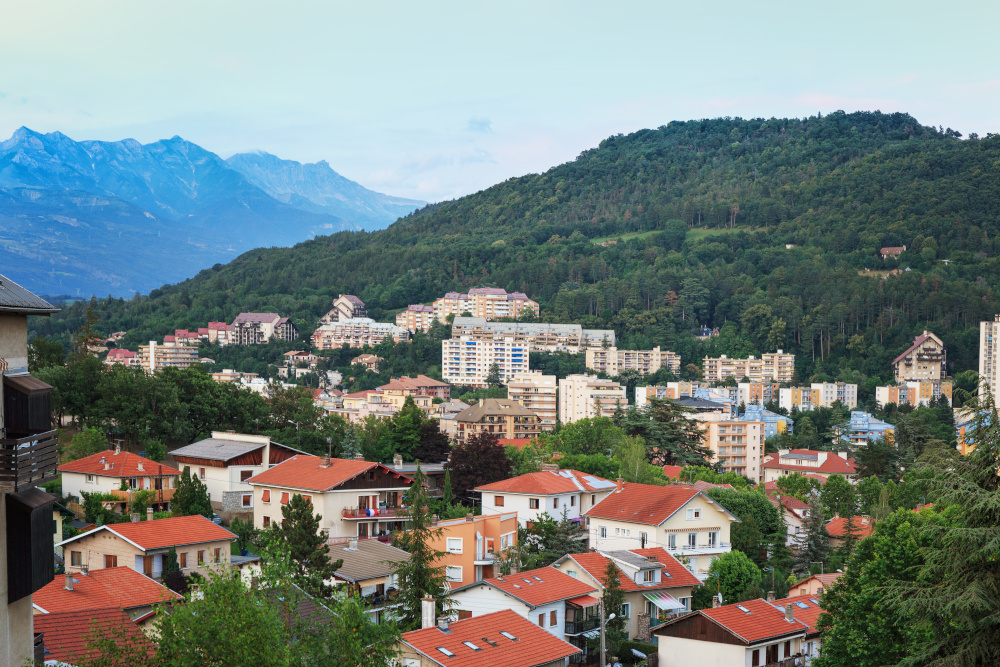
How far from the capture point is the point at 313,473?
33.0m

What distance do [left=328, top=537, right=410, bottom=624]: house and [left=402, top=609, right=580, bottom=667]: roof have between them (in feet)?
13.9

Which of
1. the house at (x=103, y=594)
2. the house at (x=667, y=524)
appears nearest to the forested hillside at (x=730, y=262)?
the house at (x=667, y=524)

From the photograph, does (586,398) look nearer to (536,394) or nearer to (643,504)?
(536,394)

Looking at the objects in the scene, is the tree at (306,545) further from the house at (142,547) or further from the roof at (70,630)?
the roof at (70,630)

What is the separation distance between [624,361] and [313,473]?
8260 cm

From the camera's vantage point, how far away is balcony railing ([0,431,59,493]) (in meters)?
9.12

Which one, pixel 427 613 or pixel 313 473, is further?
pixel 313 473

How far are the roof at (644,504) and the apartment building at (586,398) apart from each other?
56206 millimetres

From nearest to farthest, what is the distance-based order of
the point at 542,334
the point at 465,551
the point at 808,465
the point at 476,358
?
the point at 465,551
the point at 808,465
the point at 476,358
the point at 542,334

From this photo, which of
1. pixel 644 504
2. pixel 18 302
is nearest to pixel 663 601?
pixel 644 504

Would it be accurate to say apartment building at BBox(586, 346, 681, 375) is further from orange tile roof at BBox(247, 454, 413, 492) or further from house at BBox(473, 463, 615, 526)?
orange tile roof at BBox(247, 454, 413, 492)

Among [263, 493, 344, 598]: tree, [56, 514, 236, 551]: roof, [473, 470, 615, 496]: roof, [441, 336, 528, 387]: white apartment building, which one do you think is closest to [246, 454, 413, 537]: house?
[473, 470, 615, 496]: roof

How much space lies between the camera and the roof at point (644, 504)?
3078 cm

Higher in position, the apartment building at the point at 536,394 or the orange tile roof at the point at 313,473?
the orange tile roof at the point at 313,473
